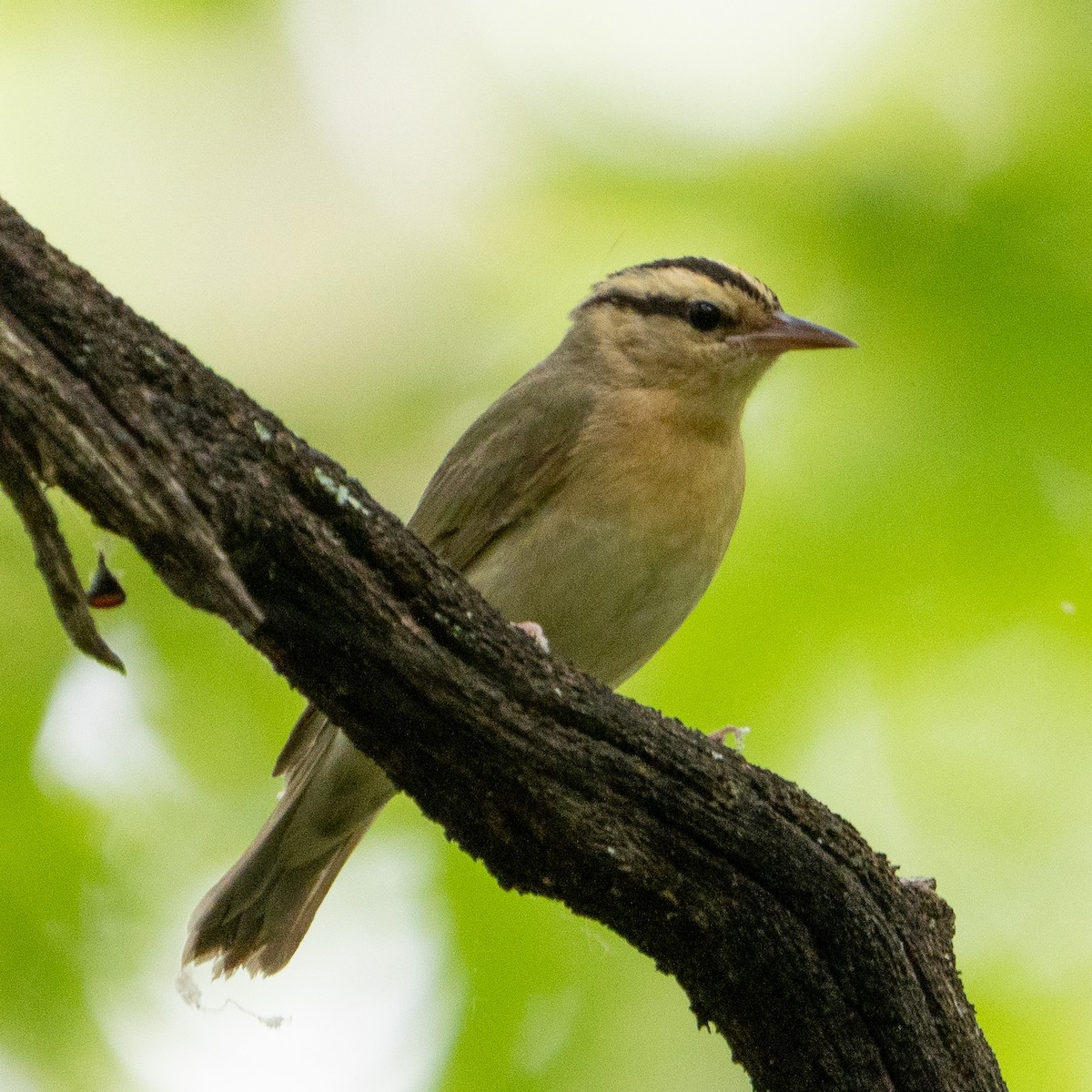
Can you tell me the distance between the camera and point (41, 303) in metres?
2.91

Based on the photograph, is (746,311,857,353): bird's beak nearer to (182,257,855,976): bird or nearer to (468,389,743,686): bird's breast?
(182,257,855,976): bird

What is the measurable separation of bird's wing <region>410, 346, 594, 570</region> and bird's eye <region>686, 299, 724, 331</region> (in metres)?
0.52

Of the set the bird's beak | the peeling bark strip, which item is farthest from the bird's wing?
the peeling bark strip

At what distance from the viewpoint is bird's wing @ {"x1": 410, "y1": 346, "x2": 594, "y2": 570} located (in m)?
5.11

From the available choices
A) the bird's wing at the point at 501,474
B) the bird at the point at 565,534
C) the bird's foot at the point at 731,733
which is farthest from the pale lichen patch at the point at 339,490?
the bird's foot at the point at 731,733

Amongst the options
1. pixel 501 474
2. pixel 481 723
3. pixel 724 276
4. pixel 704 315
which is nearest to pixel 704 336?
pixel 704 315

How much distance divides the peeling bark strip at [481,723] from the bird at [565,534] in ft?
3.98

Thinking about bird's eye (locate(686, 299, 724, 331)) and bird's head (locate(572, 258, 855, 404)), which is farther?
bird's eye (locate(686, 299, 724, 331))

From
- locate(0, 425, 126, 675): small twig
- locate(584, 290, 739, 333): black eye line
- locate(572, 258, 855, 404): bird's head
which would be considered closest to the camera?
locate(0, 425, 126, 675): small twig

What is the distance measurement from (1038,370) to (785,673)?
1341 millimetres

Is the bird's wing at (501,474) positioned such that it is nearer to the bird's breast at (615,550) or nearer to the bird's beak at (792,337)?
the bird's breast at (615,550)

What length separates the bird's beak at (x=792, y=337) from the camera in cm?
533

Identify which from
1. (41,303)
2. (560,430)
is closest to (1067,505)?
(560,430)

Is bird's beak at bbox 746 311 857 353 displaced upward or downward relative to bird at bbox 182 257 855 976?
upward
